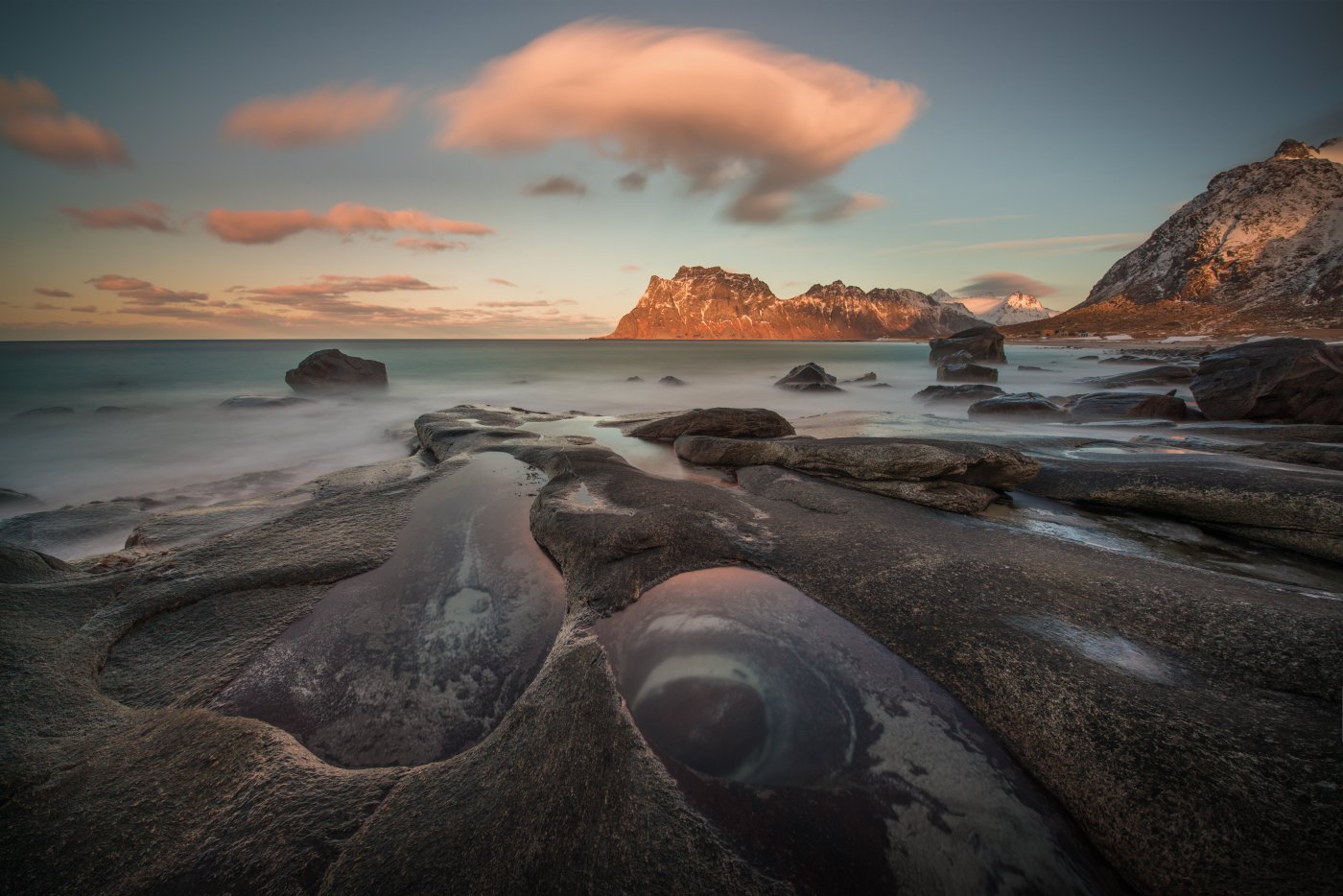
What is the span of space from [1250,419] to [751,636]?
16426mm

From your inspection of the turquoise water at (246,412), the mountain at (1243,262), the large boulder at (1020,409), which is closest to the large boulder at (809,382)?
the turquoise water at (246,412)

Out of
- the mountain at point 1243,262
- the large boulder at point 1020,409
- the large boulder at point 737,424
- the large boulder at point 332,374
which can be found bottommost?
the large boulder at point 1020,409

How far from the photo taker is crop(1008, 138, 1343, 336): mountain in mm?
67250

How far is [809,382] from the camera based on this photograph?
2620cm

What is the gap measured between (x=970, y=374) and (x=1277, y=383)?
58.0 ft

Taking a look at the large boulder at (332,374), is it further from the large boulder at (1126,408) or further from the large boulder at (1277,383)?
the large boulder at (1277,383)

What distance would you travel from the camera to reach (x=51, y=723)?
259cm

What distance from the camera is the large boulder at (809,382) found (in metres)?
25.8

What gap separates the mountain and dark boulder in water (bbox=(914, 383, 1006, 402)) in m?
69.5

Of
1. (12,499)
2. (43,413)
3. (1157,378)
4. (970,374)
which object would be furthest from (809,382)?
(43,413)

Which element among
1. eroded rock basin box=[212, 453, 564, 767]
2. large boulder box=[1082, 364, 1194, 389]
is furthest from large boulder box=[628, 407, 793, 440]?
large boulder box=[1082, 364, 1194, 389]

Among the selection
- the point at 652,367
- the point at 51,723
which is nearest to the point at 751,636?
the point at 51,723

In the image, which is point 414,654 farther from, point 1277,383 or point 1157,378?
point 1157,378

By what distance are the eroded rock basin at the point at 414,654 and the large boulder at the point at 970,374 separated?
30008 millimetres
